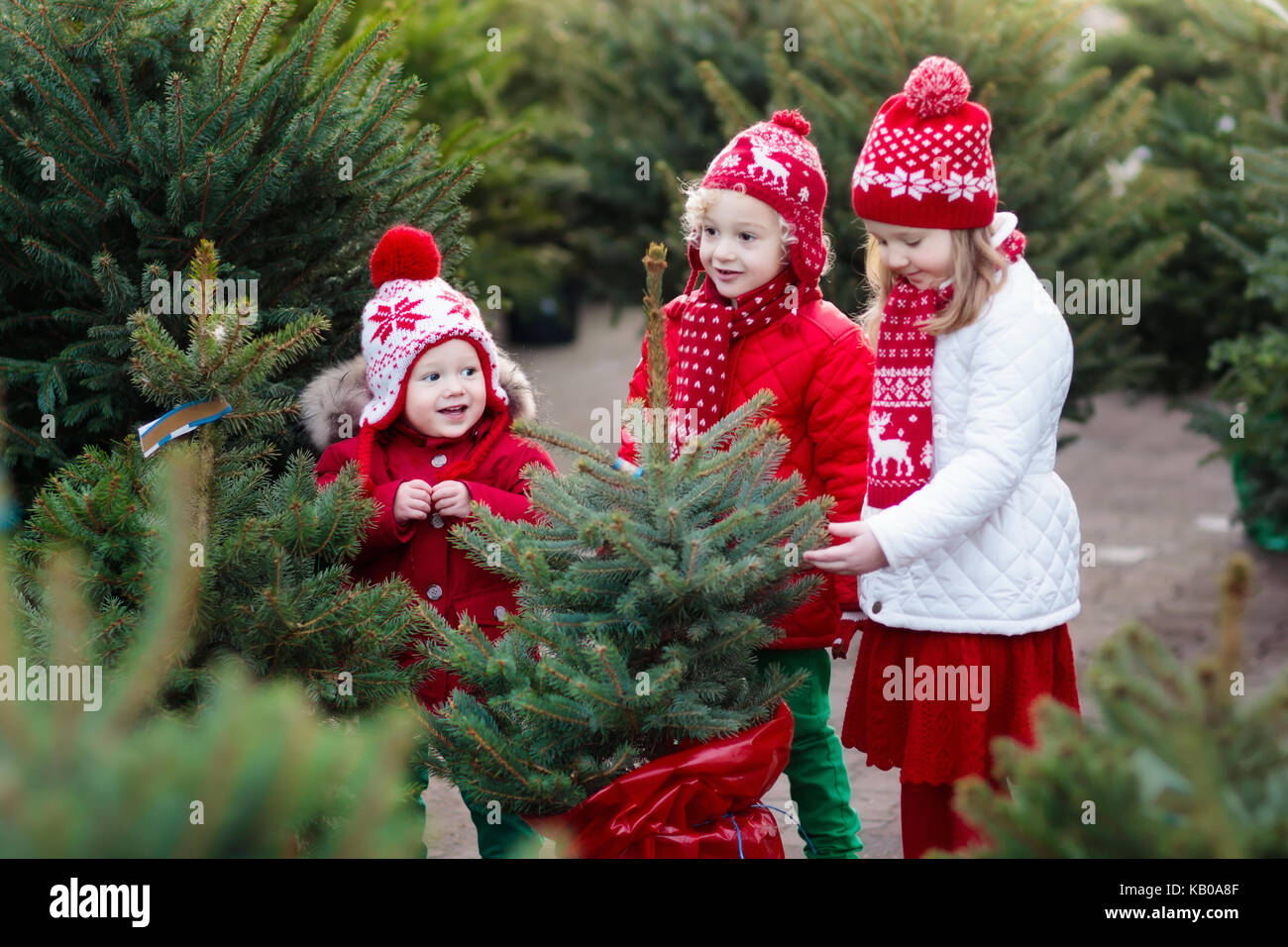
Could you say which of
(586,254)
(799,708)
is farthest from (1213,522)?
(799,708)

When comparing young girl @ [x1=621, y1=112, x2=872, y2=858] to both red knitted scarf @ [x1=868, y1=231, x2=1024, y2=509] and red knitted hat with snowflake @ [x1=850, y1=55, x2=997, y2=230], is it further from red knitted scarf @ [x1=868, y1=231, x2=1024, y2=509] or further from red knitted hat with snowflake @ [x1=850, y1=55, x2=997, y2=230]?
red knitted hat with snowflake @ [x1=850, y1=55, x2=997, y2=230]

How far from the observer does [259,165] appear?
357 cm

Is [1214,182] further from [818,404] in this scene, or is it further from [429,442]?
[429,442]

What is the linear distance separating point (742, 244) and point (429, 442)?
0.97 meters

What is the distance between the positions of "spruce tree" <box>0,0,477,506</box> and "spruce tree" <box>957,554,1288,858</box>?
256 cm

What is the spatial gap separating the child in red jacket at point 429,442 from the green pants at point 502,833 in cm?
39

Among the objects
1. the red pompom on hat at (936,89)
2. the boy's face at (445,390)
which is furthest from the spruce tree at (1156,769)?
the boy's face at (445,390)

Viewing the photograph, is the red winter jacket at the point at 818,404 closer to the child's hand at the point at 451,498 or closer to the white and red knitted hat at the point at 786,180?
the white and red knitted hat at the point at 786,180

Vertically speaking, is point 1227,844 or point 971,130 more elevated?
point 971,130

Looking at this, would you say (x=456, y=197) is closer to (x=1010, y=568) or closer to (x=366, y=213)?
(x=366, y=213)

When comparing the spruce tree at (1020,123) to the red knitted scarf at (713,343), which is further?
the spruce tree at (1020,123)

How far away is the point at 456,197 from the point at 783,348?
1.21 m

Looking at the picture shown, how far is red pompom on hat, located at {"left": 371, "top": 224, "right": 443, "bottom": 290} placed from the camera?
A: 358cm

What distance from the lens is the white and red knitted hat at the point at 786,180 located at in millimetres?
3361
